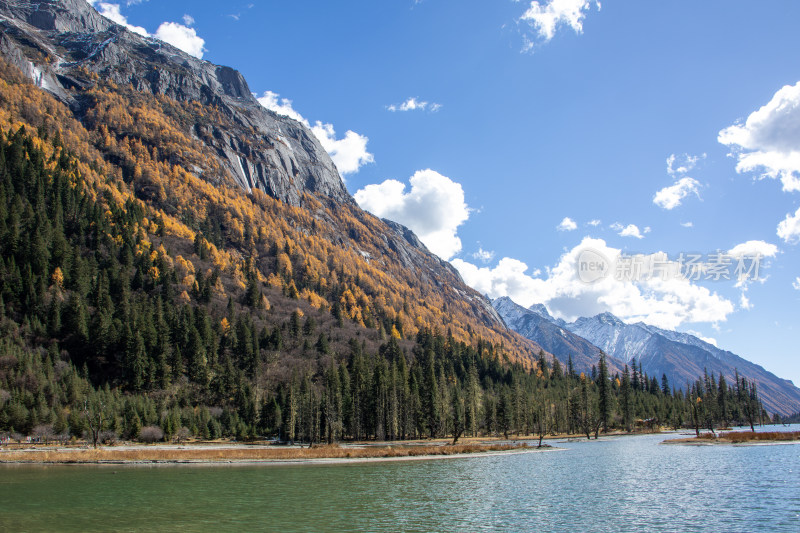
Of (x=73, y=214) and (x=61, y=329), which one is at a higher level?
(x=73, y=214)

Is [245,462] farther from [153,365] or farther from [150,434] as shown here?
[153,365]

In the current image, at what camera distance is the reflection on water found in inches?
1200

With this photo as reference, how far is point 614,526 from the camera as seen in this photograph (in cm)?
2984

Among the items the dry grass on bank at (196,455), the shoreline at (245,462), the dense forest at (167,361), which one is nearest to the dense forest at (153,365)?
the dense forest at (167,361)

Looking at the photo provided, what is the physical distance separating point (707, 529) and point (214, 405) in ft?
395

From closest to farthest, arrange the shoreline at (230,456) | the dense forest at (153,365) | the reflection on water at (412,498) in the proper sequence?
the reflection on water at (412,498) → the shoreline at (230,456) → the dense forest at (153,365)

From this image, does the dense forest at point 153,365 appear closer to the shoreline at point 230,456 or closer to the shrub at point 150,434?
the shrub at point 150,434

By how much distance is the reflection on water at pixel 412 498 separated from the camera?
1200 inches

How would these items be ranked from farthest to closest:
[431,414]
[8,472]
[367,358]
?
[367,358], [431,414], [8,472]

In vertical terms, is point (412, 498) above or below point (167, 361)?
below

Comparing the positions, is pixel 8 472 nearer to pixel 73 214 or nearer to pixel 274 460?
pixel 274 460

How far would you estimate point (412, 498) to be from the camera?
40.1m

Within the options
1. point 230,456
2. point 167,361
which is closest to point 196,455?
point 230,456

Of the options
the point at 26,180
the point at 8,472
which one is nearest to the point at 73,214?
the point at 26,180
